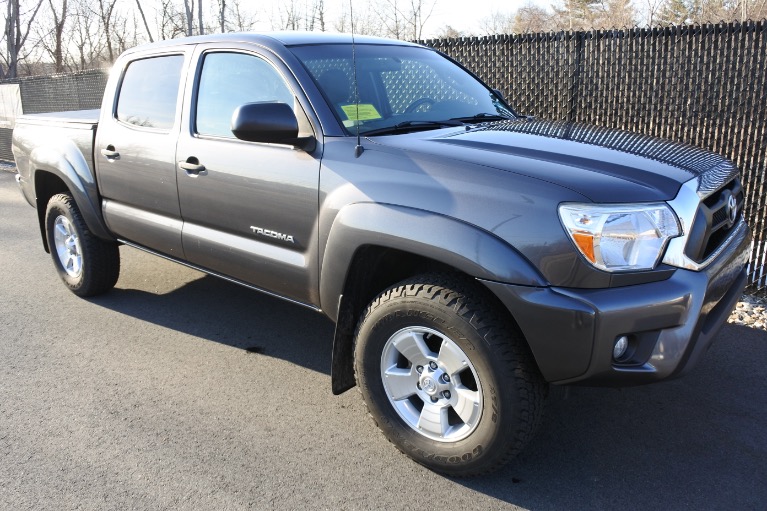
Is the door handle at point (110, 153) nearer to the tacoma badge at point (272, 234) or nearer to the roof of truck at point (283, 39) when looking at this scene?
the roof of truck at point (283, 39)

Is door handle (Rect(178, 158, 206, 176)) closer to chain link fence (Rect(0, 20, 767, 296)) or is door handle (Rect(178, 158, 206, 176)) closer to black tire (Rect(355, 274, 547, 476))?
black tire (Rect(355, 274, 547, 476))

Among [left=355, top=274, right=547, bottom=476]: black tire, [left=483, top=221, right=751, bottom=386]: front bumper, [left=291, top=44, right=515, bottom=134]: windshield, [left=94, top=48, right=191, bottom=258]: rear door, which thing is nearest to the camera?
[left=483, top=221, right=751, bottom=386]: front bumper

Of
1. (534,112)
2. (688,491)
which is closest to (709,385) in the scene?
(688,491)

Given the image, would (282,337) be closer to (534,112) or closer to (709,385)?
(709,385)

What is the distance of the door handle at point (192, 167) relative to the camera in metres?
3.56

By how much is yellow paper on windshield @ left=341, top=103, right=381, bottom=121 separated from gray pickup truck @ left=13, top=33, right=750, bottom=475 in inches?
0.5

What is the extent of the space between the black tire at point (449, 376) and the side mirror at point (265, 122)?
2.88 ft

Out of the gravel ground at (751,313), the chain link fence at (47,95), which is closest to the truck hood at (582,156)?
the gravel ground at (751,313)

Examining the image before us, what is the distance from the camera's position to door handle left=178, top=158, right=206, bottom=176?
356 centimetres

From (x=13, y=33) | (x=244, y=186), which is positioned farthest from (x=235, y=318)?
(x=13, y=33)

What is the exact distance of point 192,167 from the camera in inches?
142

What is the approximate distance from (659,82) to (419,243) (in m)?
4.38

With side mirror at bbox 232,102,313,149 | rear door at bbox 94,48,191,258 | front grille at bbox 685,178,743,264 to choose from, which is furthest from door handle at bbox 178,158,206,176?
front grille at bbox 685,178,743,264

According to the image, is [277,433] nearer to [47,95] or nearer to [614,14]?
[47,95]
